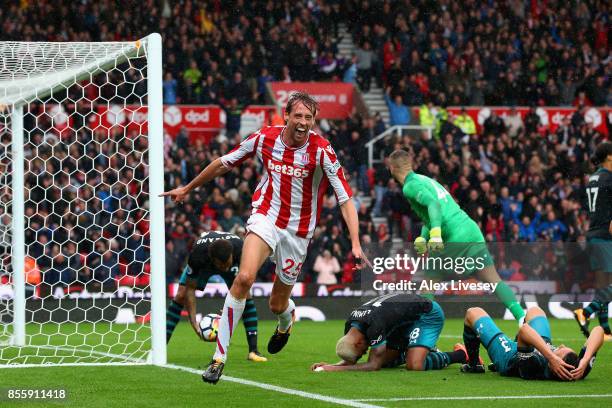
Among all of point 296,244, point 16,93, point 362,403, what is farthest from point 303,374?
point 16,93

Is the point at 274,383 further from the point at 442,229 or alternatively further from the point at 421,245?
the point at 442,229

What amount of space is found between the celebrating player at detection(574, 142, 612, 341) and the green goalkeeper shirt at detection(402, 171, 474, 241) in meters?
1.79

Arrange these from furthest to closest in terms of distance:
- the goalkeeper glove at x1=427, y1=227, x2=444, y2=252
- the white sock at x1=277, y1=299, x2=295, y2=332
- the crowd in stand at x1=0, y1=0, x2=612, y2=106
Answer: the crowd in stand at x1=0, y1=0, x2=612, y2=106, the goalkeeper glove at x1=427, y1=227, x2=444, y2=252, the white sock at x1=277, y1=299, x2=295, y2=332

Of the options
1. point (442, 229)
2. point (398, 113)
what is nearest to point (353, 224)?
point (442, 229)

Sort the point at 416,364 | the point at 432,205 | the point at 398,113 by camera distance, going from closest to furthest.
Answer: the point at 416,364 → the point at 432,205 → the point at 398,113

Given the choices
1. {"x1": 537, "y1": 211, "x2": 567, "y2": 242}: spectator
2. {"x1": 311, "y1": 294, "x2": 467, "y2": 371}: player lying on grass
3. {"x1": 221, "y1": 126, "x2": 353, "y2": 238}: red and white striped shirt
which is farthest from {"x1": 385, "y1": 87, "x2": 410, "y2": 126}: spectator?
{"x1": 221, "y1": 126, "x2": 353, "y2": 238}: red and white striped shirt

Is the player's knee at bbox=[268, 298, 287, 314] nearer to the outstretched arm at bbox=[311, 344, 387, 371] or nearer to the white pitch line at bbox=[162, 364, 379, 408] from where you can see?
the outstretched arm at bbox=[311, 344, 387, 371]

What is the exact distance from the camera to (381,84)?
975 inches

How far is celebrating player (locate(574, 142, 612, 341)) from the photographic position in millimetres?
11219

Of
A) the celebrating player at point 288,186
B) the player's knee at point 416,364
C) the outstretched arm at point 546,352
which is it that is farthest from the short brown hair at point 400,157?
the outstretched arm at point 546,352

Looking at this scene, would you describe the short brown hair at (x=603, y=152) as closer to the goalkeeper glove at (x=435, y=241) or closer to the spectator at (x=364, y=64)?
the goalkeeper glove at (x=435, y=241)

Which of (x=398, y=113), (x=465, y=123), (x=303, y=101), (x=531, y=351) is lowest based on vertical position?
(x=531, y=351)

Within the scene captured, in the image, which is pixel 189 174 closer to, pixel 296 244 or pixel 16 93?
pixel 16 93

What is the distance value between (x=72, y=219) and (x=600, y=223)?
7.38m
